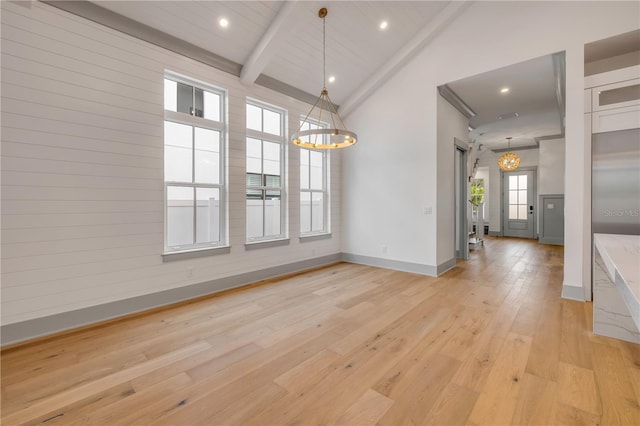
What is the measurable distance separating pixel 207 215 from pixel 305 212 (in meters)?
2.01

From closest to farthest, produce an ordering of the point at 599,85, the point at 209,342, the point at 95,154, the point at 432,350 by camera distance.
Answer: the point at 432,350 → the point at 209,342 → the point at 95,154 → the point at 599,85

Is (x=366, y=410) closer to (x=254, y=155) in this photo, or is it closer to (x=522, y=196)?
(x=254, y=155)

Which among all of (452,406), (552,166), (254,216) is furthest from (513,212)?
(452,406)

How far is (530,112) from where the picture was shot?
634cm

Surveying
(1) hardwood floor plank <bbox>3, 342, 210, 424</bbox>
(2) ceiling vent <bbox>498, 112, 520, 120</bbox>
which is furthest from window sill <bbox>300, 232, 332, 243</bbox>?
(2) ceiling vent <bbox>498, 112, 520, 120</bbox>

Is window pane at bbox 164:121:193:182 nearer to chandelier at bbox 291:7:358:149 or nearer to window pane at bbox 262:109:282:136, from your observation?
window pane at bbox 262:109:282:136

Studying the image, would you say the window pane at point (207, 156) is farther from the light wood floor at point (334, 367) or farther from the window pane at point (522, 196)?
the window pane at point (522, 196)

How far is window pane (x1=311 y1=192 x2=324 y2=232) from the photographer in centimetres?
572

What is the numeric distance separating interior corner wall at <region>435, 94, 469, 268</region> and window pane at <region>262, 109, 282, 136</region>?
2762 mm

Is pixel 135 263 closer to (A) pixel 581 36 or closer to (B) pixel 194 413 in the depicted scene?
(B) pixel 194 413

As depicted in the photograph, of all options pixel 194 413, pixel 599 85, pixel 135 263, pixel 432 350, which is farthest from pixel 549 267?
pixel 135 263

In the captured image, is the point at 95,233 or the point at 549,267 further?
the point at 549,267

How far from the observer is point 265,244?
15.1ft

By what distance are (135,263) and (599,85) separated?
601 centimetres
